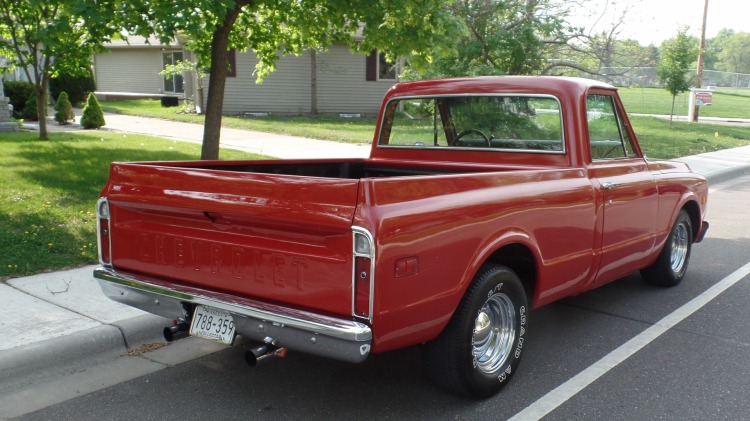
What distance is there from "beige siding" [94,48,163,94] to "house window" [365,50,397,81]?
413 inches

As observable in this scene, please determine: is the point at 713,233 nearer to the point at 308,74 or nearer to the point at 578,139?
the point at 578,139

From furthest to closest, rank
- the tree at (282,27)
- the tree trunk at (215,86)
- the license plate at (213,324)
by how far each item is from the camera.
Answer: the tree trunk at (215,86)
the tree at (282,27)
the license plate at (213,324)

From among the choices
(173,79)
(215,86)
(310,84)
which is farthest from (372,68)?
(215,86)

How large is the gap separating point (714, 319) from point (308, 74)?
71.2ft

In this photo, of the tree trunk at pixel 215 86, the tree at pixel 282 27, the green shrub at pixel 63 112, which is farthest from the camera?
the green shrub at pixel 63 112

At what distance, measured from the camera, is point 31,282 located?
582 centimetres

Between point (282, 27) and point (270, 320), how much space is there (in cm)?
836

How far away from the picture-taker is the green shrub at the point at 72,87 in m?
26.8

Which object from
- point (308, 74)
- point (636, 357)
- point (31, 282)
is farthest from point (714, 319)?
point (308, 74)

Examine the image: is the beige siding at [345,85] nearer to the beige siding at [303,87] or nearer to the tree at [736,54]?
the beige siding at [303,87]

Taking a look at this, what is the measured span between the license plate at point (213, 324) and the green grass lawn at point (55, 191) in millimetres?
3009

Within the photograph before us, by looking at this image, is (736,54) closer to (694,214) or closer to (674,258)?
(694,214)

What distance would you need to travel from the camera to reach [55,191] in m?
8.74

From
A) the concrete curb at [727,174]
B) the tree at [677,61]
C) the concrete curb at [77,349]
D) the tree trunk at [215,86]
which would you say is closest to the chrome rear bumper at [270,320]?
the concrete curb at [77,349]
